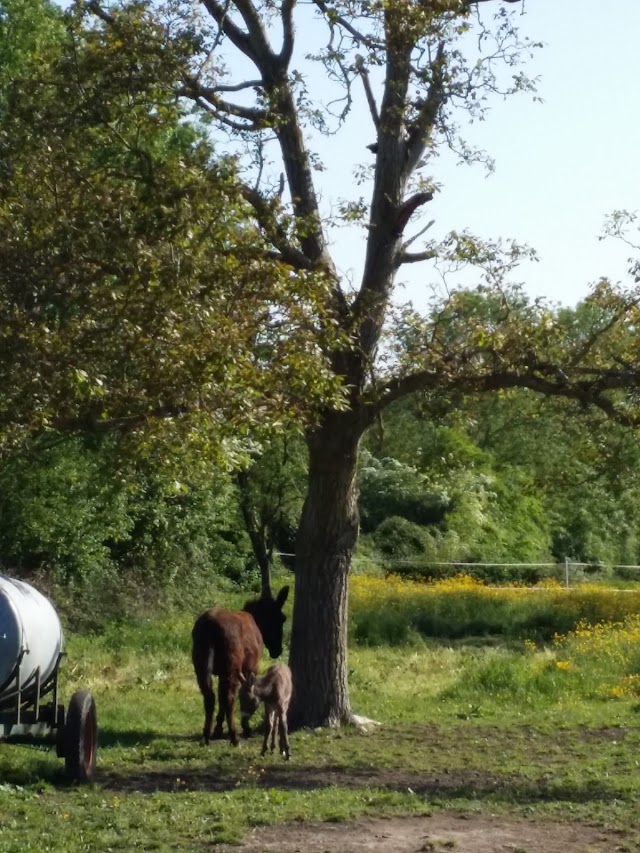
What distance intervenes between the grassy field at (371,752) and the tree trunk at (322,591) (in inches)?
22.0

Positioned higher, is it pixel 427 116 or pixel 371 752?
pixel 427 116

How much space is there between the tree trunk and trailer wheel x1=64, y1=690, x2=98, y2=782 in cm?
469

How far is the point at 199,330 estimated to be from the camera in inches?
464

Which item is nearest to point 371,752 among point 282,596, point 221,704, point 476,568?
point 221,704

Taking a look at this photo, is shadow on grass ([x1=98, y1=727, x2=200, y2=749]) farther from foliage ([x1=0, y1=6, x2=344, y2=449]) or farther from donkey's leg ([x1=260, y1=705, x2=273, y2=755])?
foliage ([x1=0, y1=6, x2=344, y2=449])

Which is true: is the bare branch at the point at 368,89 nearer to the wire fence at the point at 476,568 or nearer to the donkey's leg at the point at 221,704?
the donkey's leg at the point at 221,704

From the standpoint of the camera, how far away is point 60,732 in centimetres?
1224

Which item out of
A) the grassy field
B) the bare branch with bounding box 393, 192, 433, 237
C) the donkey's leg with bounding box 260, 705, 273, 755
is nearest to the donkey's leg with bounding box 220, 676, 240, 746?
the grassy field

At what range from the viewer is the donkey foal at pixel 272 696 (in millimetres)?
14133

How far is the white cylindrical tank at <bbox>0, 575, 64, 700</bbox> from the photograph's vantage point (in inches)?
447

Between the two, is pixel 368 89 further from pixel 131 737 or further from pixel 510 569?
pixel 510 569

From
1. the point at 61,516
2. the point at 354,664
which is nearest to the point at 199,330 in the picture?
the point at 354,664

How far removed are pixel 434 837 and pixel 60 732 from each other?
160 inches

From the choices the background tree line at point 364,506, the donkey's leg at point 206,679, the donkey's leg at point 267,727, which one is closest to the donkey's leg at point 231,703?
the donkey's leg at point 206,679
